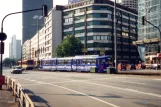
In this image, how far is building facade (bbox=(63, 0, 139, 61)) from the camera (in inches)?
3984

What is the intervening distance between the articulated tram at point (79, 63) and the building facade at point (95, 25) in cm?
3853

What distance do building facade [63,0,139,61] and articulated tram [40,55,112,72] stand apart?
1517 inches

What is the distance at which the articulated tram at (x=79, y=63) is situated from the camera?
4575 centimetres

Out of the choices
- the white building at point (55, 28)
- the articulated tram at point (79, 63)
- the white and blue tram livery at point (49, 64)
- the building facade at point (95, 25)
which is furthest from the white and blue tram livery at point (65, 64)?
the white building at point (55, 28)

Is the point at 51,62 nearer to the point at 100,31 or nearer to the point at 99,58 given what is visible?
the point at 99,58

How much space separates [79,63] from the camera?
2007 inches

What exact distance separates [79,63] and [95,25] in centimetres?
5173

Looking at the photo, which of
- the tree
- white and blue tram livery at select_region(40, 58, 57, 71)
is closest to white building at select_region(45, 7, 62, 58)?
the tree

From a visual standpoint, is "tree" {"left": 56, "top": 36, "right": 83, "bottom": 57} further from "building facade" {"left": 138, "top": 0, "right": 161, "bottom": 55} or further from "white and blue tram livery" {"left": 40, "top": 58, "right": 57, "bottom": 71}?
"building facade" {"left": 138, "top": 0, "right": 161, "bottom": 55}

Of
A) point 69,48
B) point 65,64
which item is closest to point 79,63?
point 65,64

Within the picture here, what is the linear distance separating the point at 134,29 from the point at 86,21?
29.2m

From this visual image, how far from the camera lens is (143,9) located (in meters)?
88.6

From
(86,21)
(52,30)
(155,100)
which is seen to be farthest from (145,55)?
(155,100)

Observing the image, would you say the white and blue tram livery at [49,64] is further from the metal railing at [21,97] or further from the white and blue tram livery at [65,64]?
the metal railing at [21,97]
